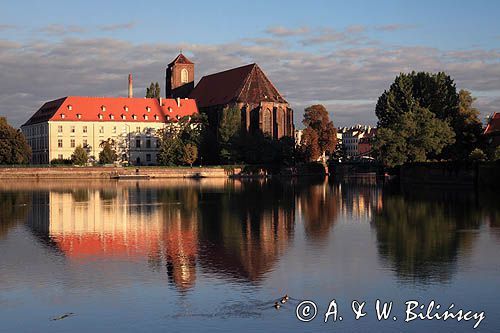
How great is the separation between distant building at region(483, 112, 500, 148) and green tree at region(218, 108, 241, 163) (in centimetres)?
4259

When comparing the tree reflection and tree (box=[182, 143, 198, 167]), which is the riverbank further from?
the tree reflection

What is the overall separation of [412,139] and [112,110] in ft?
214

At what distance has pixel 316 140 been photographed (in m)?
128

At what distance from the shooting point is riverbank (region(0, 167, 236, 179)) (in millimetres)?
113037

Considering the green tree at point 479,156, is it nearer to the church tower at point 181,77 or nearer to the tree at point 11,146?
the tree at point 11,146

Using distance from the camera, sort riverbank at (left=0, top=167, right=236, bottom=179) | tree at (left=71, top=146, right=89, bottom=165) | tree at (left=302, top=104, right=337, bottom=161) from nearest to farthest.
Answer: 1. riverbank at (left=0, top=167, right=236, bottom=179)
2. tree at (left=71, top=146, right=89, bottom=165)
3. tree at (left=302, top=104, right=337, bottom=161)

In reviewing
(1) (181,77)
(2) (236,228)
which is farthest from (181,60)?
(2) (236,228)

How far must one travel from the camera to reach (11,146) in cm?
11288

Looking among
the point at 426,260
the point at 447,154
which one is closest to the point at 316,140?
the point at 447,154

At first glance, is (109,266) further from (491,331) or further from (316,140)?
(316,140)

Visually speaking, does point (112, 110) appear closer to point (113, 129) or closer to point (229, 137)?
point (113, 129)

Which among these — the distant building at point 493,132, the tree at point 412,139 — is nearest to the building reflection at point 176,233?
the tree at point 412,139

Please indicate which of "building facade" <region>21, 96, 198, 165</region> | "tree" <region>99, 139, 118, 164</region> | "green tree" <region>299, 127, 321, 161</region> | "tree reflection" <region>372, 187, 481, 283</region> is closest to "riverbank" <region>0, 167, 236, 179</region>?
"tree" <region>99, 139, 118, 164</region>

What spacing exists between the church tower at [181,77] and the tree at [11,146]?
50548mm
